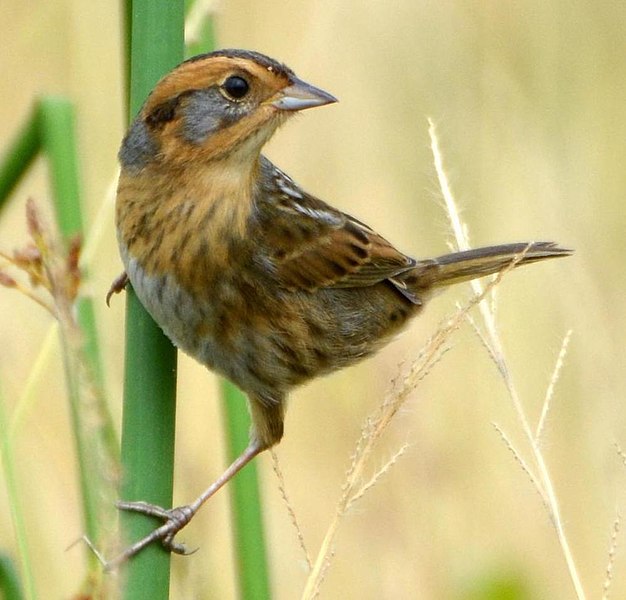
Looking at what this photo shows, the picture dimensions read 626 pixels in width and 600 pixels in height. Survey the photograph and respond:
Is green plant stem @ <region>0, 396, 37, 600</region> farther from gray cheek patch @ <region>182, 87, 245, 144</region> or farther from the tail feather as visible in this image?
the tail feather

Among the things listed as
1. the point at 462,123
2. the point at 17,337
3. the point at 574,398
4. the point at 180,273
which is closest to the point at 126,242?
the point at 180,273

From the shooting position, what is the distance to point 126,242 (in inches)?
91.3

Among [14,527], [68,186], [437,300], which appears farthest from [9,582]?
[437,300]

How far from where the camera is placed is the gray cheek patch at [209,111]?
2191 millimetres

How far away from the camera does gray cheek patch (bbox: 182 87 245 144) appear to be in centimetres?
219

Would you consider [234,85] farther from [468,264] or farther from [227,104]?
[468,264]

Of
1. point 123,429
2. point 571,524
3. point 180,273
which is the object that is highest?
point 180,273

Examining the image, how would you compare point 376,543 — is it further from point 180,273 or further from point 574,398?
point 180,273

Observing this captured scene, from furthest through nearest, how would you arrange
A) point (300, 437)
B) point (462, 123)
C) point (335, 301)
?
1. point (462, 123)
2. point (300, 437)
3. point (335, 301)

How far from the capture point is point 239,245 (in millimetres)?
2375

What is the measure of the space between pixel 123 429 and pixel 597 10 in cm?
313

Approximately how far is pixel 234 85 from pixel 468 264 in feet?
3.13

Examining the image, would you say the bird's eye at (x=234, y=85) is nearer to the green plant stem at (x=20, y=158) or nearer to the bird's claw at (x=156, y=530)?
the green plant stem at (x=20, y=158)

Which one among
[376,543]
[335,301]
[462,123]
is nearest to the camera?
[335,301]
